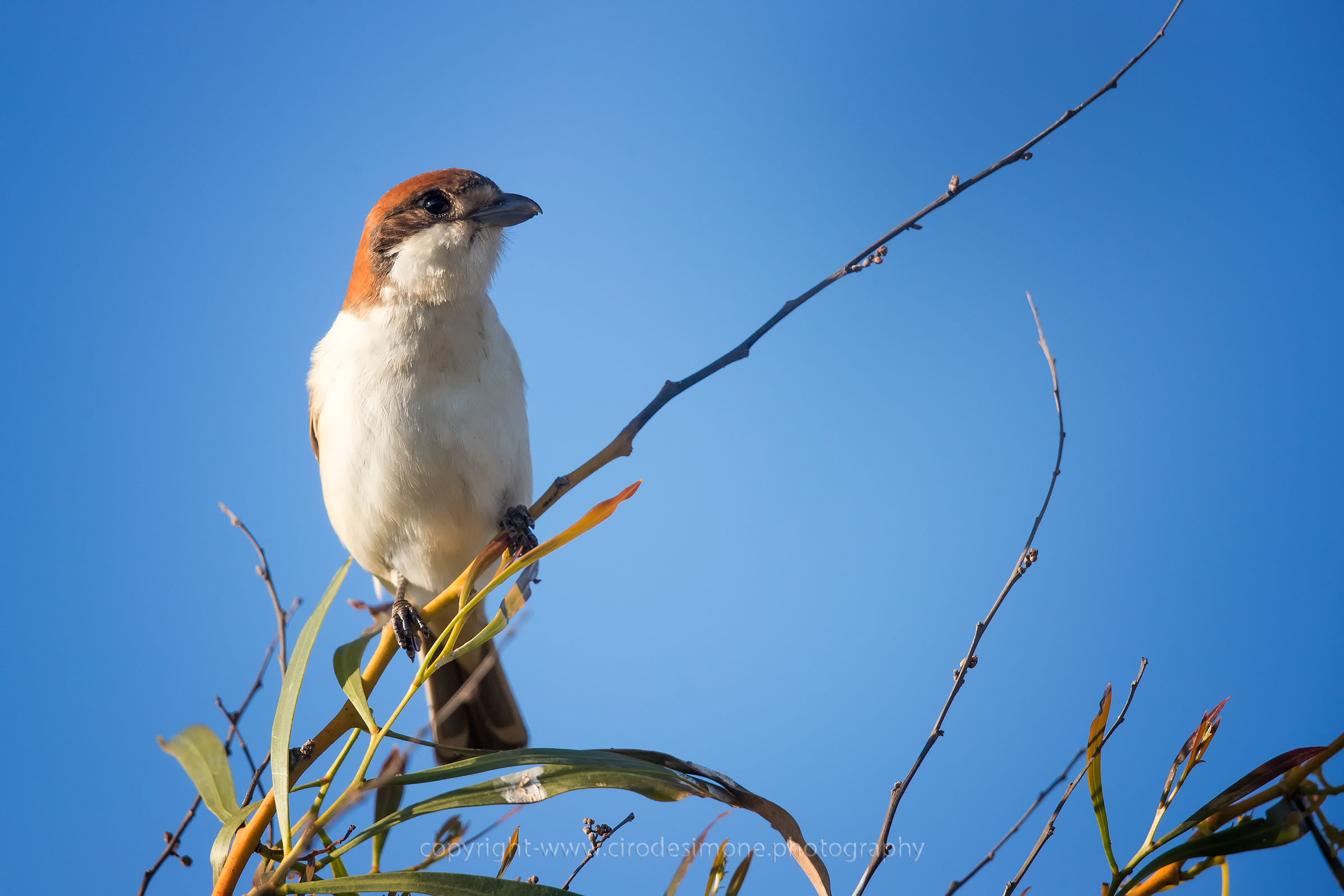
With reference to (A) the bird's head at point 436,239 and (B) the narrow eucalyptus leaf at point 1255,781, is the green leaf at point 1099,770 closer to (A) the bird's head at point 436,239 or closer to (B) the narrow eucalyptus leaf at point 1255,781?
(B) the narrow eucalyptus leaf at point 1255,781

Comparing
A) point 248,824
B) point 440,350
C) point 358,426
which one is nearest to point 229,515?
point 358,426

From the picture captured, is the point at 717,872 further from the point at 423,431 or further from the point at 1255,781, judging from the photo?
the point at 423,431

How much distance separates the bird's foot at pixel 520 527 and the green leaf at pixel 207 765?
45.1 inches

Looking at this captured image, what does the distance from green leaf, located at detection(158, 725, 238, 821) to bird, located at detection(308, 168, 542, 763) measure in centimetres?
116

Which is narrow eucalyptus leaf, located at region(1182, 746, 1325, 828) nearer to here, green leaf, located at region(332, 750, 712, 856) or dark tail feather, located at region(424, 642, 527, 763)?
green leaf, located at region(332, 750, 712, 856)

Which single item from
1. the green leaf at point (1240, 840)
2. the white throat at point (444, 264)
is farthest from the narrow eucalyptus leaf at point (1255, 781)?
the white throat at point (444, 264)

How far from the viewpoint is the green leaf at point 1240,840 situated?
39.9 inches

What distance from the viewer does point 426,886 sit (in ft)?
3.68

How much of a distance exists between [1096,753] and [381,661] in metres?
1.07

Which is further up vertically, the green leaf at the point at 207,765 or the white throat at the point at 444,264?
the white throat at the point at 444,264

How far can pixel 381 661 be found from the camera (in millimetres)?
1452

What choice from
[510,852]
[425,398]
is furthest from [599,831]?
[425,398]

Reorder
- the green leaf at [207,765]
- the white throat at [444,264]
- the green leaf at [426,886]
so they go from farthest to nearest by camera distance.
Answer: the white throat at [444,264], the green leaf at [207,765], the green leaf at [426,886]

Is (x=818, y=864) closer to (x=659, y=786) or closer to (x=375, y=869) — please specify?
(x=659, y=786)
